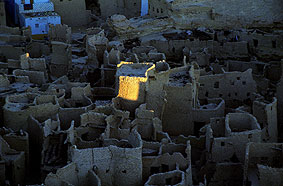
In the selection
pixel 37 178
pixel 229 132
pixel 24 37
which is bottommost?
pixel 37 178

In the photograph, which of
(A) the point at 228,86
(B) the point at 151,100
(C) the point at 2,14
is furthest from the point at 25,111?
(C) the point at 2,14

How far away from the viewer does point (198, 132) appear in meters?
37.8

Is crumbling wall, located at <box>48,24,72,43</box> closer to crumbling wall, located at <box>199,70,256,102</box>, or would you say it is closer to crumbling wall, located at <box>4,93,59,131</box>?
crumbling wall, located at <box>199,70,256,102</box>

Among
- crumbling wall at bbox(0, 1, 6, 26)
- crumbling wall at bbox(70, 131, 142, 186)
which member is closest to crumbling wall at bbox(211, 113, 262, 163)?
crumbling wall at bbox(70, 131, 142, 186)

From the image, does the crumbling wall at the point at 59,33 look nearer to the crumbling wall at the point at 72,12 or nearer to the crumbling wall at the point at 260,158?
the crumbling wall at the point at 72,12

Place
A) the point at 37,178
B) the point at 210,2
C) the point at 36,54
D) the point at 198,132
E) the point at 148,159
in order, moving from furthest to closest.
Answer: the point at 210,2
the point at 36,54
the point at 198,132
the point at 37,178
the point at 148,159

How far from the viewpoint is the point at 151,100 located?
36.1 m

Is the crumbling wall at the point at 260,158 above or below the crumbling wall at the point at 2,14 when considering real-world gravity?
below

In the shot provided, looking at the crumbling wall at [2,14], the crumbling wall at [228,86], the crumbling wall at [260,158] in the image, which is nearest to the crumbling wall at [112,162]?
the crumbling wall at [260,158]

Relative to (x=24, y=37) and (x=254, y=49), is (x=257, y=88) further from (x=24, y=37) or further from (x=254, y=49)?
(x=24, y=37)

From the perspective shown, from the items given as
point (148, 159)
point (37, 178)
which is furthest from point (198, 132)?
point (37, 178)

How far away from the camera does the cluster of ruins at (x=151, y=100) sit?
102 ft

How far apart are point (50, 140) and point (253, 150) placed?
10108 mm

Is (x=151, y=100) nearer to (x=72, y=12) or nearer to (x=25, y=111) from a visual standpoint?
(x=25, y=111)
